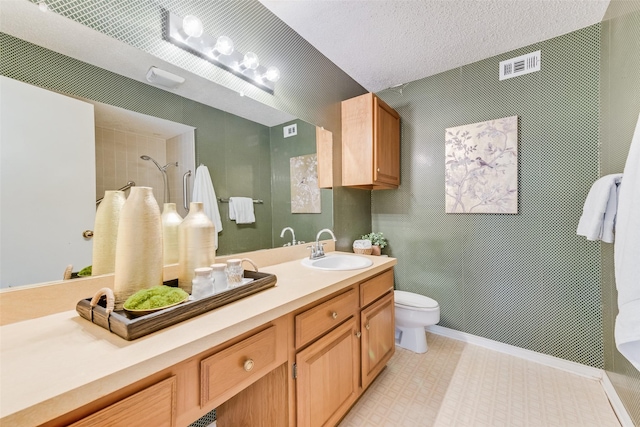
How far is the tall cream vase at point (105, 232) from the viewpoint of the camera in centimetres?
95

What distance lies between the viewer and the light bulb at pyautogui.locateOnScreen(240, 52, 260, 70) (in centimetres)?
146

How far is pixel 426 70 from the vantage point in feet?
7.33

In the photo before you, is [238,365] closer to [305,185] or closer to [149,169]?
[149,169]

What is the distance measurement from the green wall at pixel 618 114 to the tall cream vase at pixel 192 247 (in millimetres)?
2086

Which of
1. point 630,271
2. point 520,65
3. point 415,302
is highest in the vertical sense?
point 520,65

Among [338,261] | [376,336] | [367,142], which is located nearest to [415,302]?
[376,336]

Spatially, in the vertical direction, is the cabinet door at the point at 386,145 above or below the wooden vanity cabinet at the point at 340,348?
above

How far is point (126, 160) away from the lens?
1.03m

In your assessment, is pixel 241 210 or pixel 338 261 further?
pixel 338 261

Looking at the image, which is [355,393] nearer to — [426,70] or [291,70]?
[291,70]

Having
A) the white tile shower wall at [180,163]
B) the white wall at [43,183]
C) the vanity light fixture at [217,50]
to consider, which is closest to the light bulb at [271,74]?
the vanity light fixture at [217,50]

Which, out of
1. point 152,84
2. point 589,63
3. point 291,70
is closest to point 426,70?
point 589,63

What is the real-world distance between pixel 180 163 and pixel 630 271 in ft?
6.01

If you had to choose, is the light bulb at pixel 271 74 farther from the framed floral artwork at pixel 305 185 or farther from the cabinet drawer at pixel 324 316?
the cabinet drawer at pixel 324 316
